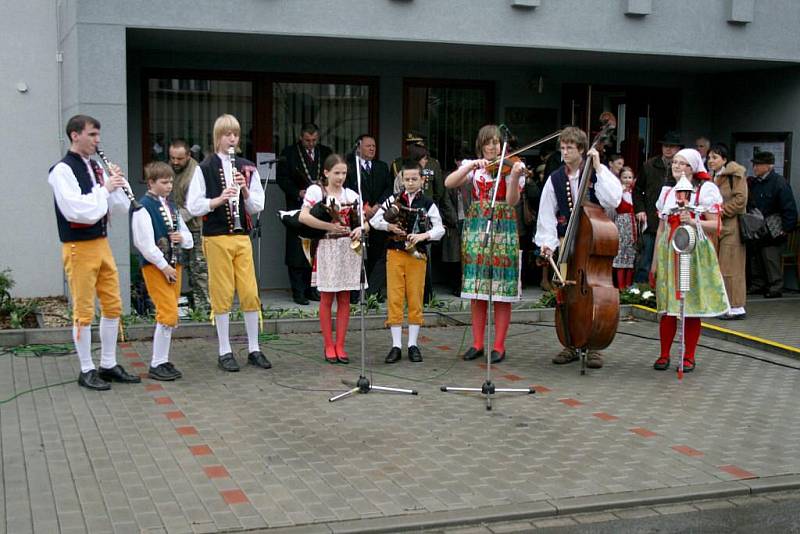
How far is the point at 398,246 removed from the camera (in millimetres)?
8945

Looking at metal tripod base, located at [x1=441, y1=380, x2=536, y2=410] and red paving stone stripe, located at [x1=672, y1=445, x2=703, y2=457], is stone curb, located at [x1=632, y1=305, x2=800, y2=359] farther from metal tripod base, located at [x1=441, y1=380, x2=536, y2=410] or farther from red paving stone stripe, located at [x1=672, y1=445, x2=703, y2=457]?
red paving stone stripe, located at [x1=672, y1=445, x2=703, y2=457]

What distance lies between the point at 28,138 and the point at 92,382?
15.8 ft

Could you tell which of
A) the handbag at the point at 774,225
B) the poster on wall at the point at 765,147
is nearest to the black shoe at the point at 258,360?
the handbag at the point at 774,225

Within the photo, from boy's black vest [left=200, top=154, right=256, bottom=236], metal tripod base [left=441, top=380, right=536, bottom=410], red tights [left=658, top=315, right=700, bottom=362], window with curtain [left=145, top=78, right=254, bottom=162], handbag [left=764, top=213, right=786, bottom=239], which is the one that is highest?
window with curtain [left=145, top=78, right=254, bottom=162]

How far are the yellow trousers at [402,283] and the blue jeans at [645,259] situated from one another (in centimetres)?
518

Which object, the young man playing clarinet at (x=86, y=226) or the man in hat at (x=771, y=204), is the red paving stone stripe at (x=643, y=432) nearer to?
the young man playing clarinet at (x=86, y=226)

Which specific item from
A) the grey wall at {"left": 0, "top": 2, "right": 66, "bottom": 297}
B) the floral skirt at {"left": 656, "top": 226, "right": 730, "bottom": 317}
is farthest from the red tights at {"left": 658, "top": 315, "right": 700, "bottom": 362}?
the grey wall at {"left": 0, "top": 2, "right": 66, "bottom": 297}

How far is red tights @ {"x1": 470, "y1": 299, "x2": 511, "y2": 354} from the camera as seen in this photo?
29.8 feet

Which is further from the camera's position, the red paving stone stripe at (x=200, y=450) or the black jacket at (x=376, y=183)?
the black jacket at (x=376, y=183)

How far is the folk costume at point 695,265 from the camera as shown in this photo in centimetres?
872

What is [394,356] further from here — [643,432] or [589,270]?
[643,432]

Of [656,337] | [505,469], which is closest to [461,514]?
[505,469]

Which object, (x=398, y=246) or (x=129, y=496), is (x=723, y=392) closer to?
(x=398, y=246)

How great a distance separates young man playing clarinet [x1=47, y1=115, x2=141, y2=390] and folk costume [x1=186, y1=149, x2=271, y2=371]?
765mm
